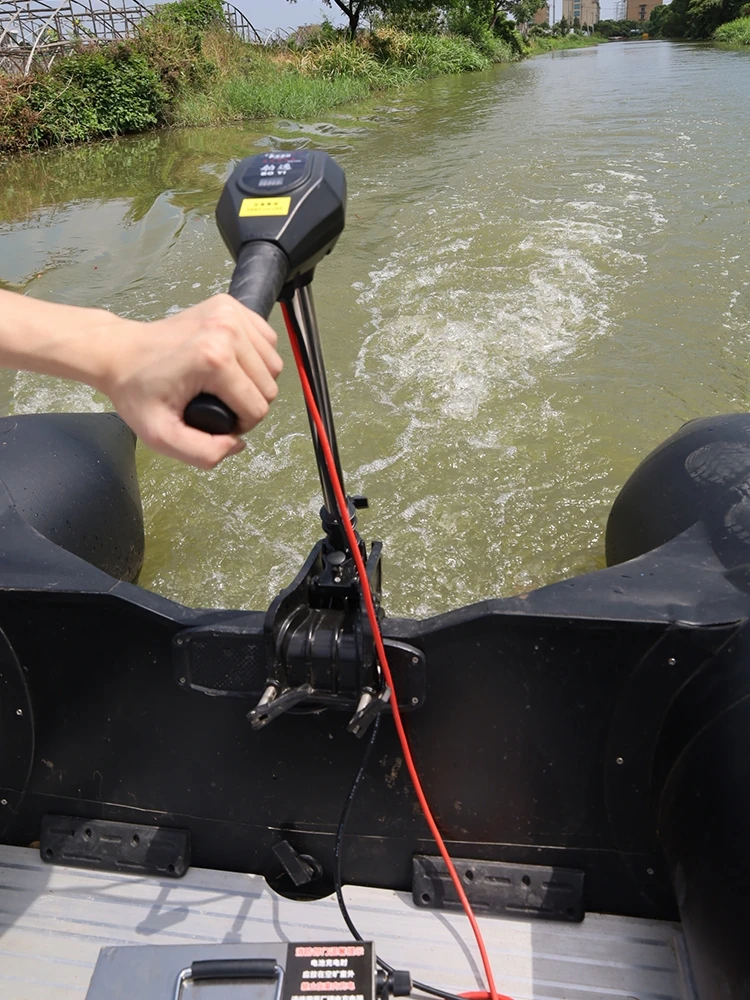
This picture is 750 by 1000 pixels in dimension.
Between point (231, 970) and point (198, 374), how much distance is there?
0.96m

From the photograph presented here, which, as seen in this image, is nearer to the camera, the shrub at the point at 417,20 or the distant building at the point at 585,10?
the shrub at the point at 417,20

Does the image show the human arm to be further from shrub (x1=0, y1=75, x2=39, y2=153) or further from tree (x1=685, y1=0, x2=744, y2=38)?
tree (x1=685, y1=0, x2=744, y2=38)

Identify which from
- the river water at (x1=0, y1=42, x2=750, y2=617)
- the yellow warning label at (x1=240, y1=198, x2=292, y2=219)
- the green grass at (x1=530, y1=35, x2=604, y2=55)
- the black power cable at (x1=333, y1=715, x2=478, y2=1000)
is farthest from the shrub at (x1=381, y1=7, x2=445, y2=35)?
the black power cable at (x1=333, y1=715, x2=478, y2=1000)

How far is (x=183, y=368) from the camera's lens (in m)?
0.77

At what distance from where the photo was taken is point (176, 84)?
1536 centimetres

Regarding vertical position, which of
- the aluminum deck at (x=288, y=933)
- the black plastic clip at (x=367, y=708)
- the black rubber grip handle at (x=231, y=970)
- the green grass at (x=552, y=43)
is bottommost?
the aluminum deck at (x=288, y=933)

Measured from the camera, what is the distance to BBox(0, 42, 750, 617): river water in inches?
117

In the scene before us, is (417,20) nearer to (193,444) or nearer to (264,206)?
(264,206)

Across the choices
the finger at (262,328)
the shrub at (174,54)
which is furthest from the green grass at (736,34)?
the finger at (262,328)

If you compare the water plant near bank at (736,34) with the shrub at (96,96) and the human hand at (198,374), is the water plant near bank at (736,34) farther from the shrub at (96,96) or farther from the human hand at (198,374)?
the human hand at (198,374)

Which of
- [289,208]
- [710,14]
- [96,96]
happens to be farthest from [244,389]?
[710,14]

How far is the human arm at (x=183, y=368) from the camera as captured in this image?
763mm

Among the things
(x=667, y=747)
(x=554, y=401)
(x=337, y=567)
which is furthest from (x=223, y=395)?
(x=554, y=401)

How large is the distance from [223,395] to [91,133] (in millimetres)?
15261
